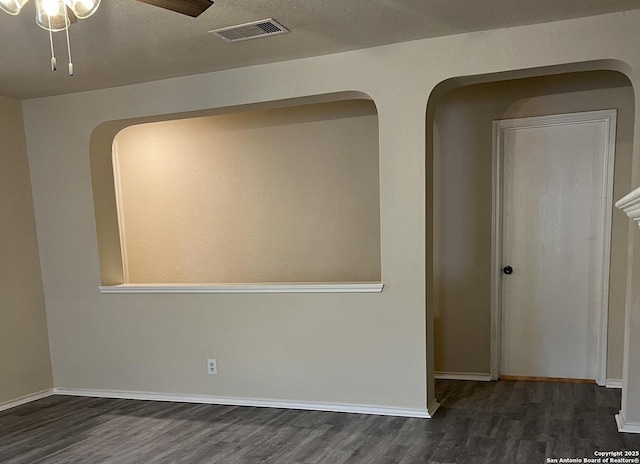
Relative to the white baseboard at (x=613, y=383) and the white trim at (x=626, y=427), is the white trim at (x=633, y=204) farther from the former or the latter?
the white baseboard at (x=613, y=383)

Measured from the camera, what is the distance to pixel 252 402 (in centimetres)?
342

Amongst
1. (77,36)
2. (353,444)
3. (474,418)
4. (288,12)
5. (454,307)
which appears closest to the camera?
(288,12)

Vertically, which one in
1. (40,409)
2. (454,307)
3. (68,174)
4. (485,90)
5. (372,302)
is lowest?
(40,409)

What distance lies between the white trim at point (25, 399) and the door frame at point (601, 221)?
3.78m

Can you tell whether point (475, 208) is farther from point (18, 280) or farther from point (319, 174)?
point (18, 280)

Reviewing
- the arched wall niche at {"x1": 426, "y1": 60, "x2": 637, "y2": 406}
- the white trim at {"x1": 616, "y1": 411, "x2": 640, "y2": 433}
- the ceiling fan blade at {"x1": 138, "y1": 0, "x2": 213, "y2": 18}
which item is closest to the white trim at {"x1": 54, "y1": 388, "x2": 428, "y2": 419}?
the arched wall niche at {"x1": 426, "y1": 60, "x2": 637, "y2": 406}

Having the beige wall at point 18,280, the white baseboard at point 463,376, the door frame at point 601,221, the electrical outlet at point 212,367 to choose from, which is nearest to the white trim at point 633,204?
the door frame at point 601,221

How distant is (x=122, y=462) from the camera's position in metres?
2.65

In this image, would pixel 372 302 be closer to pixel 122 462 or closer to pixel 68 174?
pixel 122 462

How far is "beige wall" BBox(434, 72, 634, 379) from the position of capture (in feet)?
11.2

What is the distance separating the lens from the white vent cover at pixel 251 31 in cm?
248

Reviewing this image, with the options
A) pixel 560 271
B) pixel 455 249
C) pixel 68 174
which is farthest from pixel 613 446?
pixel 68 174

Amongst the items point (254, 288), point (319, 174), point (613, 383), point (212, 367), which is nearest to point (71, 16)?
point (254, 288)

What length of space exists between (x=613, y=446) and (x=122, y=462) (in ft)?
9.28
